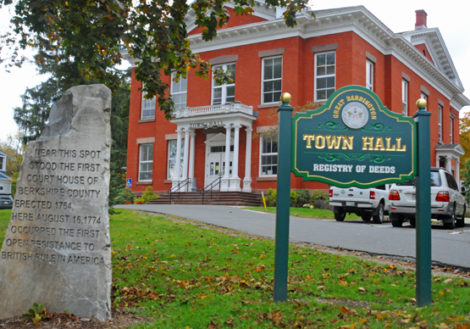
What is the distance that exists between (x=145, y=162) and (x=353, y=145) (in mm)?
27416

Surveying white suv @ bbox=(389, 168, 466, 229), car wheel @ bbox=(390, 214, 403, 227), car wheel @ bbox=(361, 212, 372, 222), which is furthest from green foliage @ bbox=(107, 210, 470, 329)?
car wheel @ bbox=(361, 212, 372, 222)

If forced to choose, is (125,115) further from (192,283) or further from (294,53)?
(192,283)

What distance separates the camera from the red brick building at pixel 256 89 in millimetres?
26281

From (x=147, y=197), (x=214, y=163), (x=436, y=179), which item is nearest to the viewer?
(x=436, y=179)

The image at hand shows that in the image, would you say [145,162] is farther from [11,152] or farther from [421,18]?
[11,152]

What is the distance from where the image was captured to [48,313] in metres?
5.22

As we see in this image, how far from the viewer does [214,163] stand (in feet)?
94.8

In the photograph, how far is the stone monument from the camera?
5266mm

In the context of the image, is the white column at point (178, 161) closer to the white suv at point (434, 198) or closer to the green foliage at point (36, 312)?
the white suv at point (434, 198)

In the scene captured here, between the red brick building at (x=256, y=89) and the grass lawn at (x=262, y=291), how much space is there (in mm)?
17842

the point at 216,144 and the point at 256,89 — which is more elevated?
the point at 256,89

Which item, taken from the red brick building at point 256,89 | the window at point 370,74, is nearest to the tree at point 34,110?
the red brick building at point 256,89

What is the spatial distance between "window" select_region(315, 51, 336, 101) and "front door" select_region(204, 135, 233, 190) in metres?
5.97

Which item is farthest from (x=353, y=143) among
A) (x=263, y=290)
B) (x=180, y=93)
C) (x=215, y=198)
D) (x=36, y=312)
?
(x=180, y=93)
